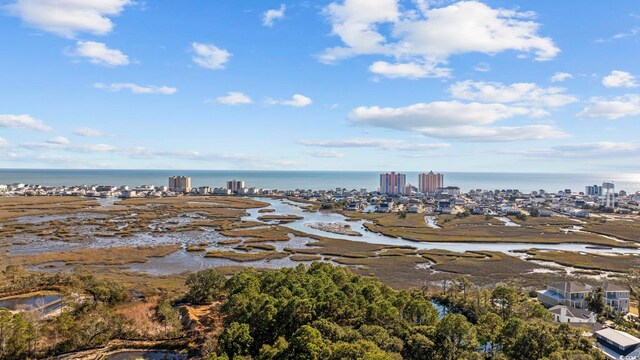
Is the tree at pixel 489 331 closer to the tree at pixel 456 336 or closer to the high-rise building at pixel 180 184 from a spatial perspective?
the tree at pixel 456 336

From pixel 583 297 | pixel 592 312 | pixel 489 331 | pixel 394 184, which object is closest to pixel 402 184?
pixel 394 184

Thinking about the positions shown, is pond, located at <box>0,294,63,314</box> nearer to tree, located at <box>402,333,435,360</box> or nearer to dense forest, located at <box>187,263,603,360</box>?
dense forest, located at <box>187,263,603,360</box>

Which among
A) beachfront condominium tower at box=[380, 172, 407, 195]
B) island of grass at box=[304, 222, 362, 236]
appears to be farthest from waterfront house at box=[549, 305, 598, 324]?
beachfront condominium tower at box=[380, 172, 407, 195]

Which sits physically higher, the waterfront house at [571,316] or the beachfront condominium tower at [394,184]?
the beachfront condominium tower at [394,184]

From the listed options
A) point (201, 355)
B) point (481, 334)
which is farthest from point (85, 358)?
point (481, 334)

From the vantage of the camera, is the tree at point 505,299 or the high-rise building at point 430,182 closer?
the tree at point 505,299

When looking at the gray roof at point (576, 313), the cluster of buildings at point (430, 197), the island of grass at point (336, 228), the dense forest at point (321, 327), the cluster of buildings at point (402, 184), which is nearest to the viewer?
the dense forest at point (321, 327)

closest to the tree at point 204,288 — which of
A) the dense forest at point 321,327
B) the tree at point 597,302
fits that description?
the dense forest at point 321,327

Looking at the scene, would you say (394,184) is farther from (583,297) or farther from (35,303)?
(35,303)
